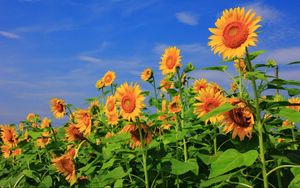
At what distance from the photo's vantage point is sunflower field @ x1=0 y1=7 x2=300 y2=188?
9.99 feet

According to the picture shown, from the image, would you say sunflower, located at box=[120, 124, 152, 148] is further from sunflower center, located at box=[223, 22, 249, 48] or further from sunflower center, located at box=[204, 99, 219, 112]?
sunflower center, located at box=[223, 22, 249, 48]

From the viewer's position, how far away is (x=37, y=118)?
28.6 feet

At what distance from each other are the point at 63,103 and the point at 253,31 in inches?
176

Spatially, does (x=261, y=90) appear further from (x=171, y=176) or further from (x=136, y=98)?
(x=171, y=176)

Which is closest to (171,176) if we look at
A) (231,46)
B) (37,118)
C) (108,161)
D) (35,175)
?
(108,161)

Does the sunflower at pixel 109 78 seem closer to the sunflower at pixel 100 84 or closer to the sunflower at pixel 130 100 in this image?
the sunflower at pixel 100 84

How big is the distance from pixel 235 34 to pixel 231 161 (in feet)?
2.79

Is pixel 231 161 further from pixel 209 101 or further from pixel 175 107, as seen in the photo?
pixel 175 107

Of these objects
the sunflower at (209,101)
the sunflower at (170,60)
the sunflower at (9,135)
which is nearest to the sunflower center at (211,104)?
the sunflower at (209,101)

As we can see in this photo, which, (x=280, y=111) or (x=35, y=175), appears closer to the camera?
(x=280, y=111)

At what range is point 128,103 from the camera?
4.04 m

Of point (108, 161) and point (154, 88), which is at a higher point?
point (154, 88)

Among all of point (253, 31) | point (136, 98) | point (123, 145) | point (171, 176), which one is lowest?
point (171, 176)

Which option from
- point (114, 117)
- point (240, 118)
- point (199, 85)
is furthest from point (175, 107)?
point (240, 118)
